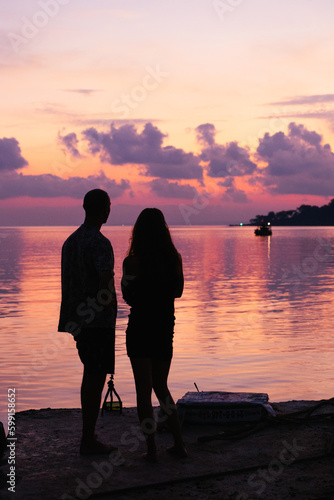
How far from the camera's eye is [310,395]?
10.7 metres

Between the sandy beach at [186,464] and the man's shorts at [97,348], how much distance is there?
2.63ft

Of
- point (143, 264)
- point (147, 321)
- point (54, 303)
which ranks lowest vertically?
point (54, 303)

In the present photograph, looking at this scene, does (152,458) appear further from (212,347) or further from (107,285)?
(212,347)

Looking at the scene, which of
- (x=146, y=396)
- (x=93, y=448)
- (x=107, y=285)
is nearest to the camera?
(x=107, y=285)

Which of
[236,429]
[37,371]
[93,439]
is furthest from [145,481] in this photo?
[37,371]

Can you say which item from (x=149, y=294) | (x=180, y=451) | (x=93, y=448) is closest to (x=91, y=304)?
(x=149, y=294)

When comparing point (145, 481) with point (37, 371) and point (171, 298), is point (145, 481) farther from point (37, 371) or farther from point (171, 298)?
→ point (37, 371)

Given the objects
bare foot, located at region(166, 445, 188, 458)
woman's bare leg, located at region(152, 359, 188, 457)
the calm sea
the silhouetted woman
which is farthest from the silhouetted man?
the calm sea

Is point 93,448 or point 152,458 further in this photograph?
point 93,448

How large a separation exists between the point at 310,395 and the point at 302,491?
19.2ft

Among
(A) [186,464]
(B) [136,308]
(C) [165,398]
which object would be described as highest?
(B) [136,308]

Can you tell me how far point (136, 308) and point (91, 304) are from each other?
1.27 ft

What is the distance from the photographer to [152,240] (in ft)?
18.5

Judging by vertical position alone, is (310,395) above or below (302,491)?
below
